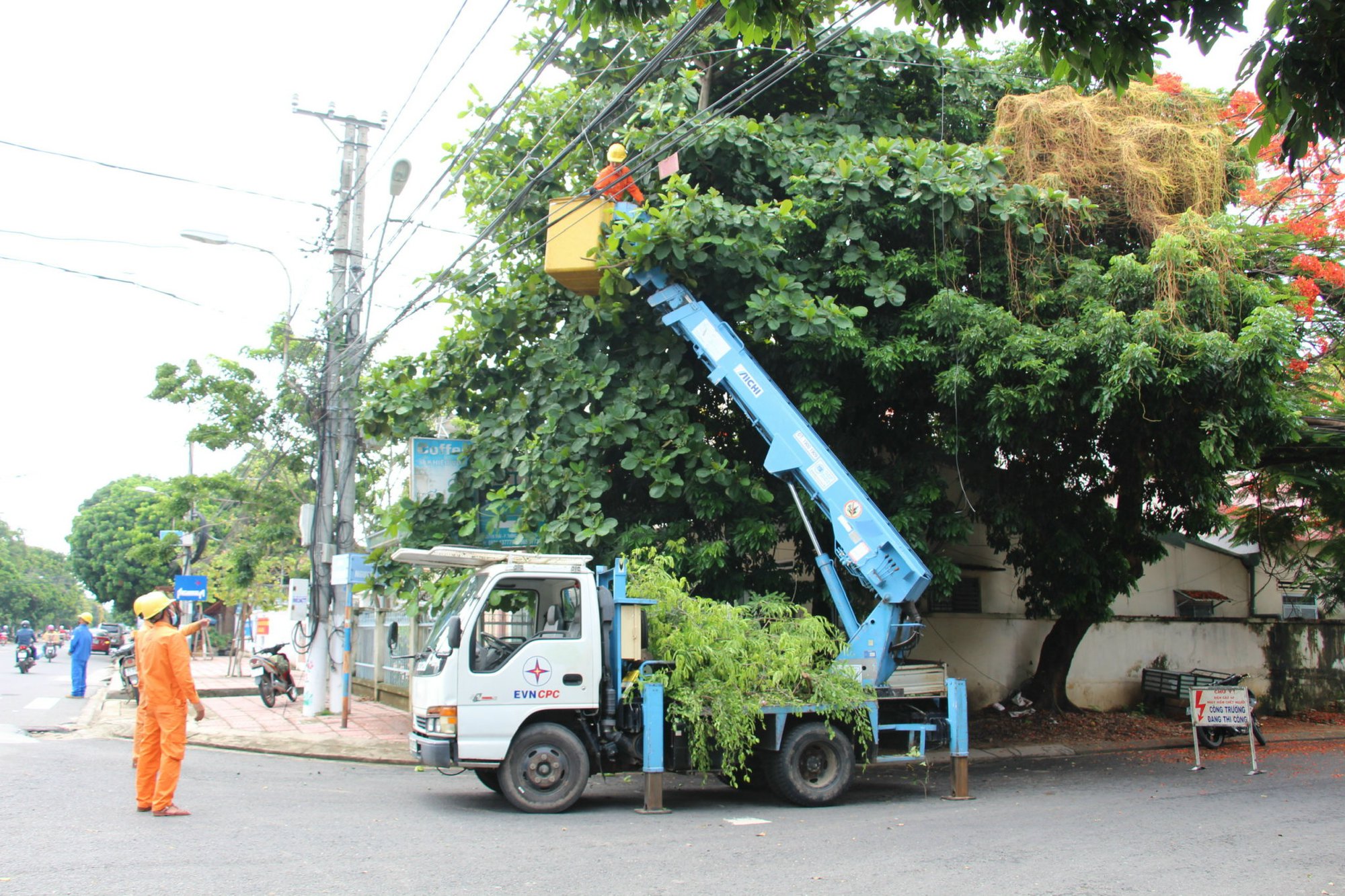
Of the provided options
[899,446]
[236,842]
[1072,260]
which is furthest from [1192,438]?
[236,842]

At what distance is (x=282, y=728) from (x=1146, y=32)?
552 inches

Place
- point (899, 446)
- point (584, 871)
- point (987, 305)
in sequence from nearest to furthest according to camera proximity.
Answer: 1. point (584, 871)
2. point (987, 305)
3. point (899, 446)

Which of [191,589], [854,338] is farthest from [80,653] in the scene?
[854,338]

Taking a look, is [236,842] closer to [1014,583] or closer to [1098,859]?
[1098,859]

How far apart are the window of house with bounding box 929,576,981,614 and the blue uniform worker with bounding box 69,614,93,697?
16.1 metres

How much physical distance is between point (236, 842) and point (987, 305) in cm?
874

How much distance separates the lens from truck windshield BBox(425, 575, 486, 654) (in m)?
9.34

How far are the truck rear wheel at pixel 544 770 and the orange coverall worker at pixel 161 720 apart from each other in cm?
265

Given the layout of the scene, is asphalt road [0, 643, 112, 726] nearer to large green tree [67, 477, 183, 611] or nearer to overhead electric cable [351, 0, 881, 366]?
overhead electric cable [351, 0, 881, 366]

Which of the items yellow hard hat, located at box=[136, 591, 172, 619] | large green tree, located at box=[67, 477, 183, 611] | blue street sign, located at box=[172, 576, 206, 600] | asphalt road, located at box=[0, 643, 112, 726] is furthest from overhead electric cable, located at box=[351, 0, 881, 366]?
large green tree, located at box=[67, 477, 183, 611]

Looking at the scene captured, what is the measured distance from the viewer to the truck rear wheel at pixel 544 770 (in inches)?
355

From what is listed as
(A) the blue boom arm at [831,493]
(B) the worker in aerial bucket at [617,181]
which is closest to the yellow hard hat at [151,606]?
(A) the blue boom arm at [831,493]

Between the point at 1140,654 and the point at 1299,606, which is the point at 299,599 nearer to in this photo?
the point at 1140,654

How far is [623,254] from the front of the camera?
1121 cm
